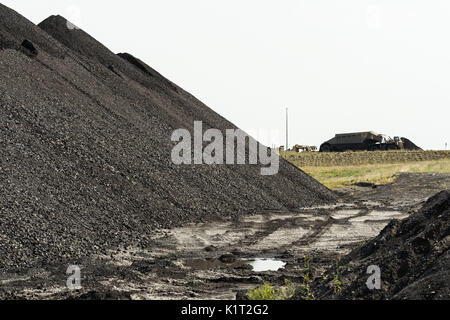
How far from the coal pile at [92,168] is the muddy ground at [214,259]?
2.44ft

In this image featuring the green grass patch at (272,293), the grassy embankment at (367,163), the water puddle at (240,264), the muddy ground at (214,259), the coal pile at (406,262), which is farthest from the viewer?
the grassy embankment at (367,163)

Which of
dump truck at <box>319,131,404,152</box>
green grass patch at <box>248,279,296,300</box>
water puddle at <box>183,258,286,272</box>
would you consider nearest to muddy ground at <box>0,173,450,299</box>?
water puddle at <box>183,258,286,272</box>

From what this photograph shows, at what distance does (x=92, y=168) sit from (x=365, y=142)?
40.6 meters

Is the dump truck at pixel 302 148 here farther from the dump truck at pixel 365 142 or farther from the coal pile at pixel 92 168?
the coal pile at pixel 92 168

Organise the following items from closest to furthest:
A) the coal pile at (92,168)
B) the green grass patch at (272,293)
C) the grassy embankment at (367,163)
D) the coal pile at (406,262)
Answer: the coal pile at (406,262), the green grass patch at (272,293), the coal pile at (92,168), the grassy embankment at (367,163)

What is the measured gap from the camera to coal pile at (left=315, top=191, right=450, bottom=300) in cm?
659

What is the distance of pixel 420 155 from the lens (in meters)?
51.0

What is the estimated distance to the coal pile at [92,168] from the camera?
12.8 m

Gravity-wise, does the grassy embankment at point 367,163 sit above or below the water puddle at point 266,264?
above

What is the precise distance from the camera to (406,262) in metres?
7.57

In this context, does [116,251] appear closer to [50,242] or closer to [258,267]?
[50,242]

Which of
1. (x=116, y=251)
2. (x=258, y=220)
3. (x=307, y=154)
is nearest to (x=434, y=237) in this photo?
(x=116, y=251)

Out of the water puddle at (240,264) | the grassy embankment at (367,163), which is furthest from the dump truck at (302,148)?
the water puddle at (240,264)

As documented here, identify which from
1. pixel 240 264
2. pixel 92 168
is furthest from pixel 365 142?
pixel 240 264
